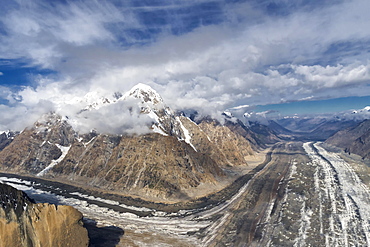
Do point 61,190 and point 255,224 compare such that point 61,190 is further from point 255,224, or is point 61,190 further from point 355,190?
point 355,190

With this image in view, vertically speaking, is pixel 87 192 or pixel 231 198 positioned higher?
pixel 231 198

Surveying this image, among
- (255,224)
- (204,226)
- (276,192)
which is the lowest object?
(204,226)

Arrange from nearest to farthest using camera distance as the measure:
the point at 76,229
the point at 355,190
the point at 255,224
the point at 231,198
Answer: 1. the point at 76,229
2. the point at 255,224
3. the point at 231,198
4. the point at 355,190

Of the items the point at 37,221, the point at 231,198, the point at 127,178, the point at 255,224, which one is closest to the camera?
the point at 37,221

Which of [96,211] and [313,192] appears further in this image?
[313,192]

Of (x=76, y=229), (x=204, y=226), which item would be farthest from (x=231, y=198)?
(x=76, y=229)

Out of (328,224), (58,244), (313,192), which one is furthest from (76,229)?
(313,192)
